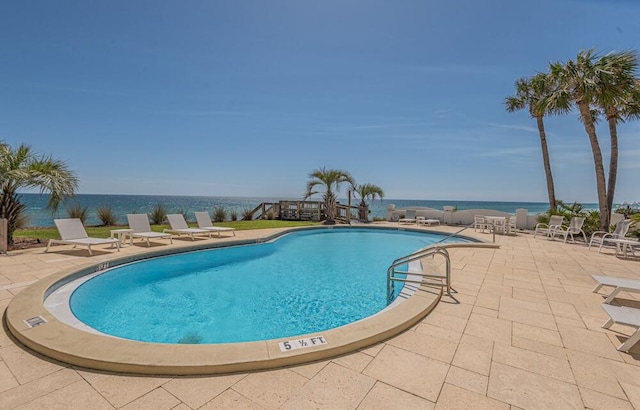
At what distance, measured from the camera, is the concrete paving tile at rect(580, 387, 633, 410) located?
189 cm

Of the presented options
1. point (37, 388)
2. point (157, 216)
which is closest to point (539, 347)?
point (37, 388)

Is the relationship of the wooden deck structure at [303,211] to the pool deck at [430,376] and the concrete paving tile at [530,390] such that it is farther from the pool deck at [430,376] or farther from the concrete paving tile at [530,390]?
the concrete paving tile at [530,390]

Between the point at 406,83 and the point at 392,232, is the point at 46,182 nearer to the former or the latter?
the point at 392,232

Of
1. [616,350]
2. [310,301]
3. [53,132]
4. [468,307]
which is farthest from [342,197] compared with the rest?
[53,132]

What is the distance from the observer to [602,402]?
1935 millimetres

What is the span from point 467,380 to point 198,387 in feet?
6.71

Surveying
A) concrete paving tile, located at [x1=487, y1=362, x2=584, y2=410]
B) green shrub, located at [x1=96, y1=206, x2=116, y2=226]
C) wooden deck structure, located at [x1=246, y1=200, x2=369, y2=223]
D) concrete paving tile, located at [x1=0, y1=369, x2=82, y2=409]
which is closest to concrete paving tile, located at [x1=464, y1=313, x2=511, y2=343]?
concrete paving tile, located at [x1=487, y1=362, x2=584, y2=410]

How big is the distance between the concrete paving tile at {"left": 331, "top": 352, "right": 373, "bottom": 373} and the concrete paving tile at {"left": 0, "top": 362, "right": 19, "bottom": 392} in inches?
94.6

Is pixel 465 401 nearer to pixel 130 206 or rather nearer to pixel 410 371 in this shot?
pixel 410 371

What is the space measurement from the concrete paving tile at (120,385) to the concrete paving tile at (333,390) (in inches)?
41.1

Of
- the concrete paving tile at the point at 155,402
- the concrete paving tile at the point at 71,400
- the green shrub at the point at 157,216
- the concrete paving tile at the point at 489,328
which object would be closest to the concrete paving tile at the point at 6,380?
the concrete paving tile at the point at 71,400

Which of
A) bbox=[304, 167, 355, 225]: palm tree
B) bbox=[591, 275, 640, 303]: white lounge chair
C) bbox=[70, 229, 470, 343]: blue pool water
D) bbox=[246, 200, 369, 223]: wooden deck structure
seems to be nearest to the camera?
bbox=[591, 275, 640, 303]: white lounge chair

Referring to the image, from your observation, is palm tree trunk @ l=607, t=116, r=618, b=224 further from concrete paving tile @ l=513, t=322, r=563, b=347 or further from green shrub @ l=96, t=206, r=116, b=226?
green shrub @ l=96, t=206, r=116, b=226

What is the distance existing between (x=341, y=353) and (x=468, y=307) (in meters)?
2.20
